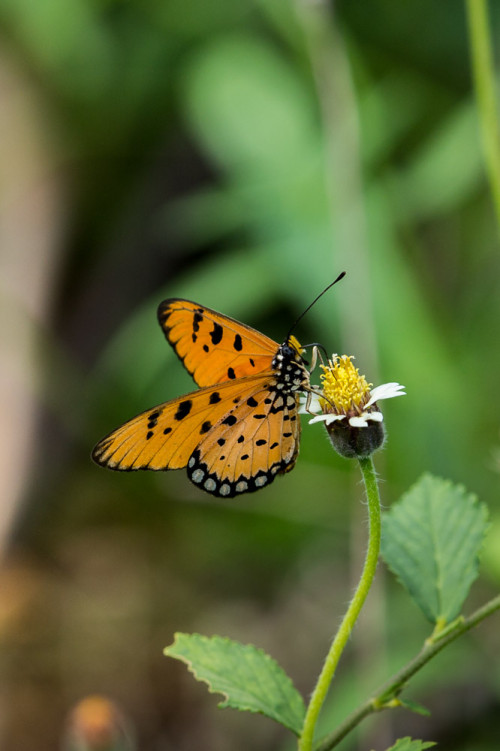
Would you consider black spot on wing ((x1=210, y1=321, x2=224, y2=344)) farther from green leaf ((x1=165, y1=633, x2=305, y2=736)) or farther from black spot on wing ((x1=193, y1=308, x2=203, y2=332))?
green leaf ((x1=165, y1=633, x2=305, y2=736))

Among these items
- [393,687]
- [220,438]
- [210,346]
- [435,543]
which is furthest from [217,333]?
[393,687]

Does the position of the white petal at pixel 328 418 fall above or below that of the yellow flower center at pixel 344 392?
below

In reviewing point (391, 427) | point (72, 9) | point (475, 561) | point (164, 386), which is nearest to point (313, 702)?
point (475, 561)

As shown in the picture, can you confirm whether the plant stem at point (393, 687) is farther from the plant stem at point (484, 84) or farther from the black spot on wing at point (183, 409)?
the plant stem at point (484, 84)

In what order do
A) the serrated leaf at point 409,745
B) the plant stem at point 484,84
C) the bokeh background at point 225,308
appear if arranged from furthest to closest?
the bokeh background at point 225,308 → the plant stem at point 484,84 → the serrated leaf at point 409,745

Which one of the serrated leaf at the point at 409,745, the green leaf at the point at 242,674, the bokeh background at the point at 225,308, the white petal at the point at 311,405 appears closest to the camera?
the serrated leaf at the point at 409,745

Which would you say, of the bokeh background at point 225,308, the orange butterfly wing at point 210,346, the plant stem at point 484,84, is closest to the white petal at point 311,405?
the orange butterfly wing at point 210,346

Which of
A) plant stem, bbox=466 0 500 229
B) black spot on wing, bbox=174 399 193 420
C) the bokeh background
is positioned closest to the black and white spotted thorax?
black spot on wing, bbox=174 399 193 420

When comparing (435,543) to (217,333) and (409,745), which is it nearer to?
(409,745)
